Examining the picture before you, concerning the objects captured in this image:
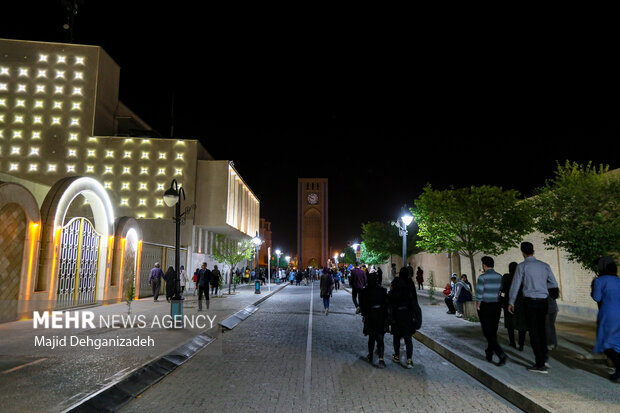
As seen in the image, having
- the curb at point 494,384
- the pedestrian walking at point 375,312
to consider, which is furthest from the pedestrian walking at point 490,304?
the pedestrian walking at point 375,312

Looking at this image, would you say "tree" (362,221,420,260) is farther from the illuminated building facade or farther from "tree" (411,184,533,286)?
"tree" (411,184,533,286)

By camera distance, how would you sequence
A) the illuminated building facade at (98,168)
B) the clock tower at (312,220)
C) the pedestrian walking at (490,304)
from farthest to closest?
1. the clock tower at (312,220)
2. the illuminated building facade at (98,168)
3. the pedestrian walking at (490,304)

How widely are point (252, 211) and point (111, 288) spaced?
37.0 metres

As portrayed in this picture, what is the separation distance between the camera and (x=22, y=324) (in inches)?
441

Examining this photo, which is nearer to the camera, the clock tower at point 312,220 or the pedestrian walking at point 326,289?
the pedestrian walking at point 326,289

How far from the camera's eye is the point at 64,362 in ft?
22.5

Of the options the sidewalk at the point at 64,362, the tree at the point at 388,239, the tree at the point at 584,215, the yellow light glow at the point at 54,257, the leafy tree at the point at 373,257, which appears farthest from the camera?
the leafy tree at the point at 373,257

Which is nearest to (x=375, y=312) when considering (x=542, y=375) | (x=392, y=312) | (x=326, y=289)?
(x=392, y=312)

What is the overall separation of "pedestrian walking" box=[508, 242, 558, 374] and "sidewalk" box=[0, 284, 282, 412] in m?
5.90

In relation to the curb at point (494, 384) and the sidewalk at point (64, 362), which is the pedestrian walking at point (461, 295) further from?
the sidewalk at point (64, 362)

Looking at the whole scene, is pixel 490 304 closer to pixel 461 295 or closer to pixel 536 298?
pixel 536 298

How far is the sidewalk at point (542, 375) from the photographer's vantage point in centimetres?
494

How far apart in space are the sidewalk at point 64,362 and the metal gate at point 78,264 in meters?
3.37

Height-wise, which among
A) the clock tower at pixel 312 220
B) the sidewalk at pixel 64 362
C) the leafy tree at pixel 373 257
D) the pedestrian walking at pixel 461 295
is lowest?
the sidewalk at pixel 64 362
